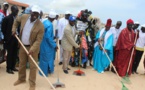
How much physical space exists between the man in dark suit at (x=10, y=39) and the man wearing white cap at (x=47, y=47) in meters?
0.85

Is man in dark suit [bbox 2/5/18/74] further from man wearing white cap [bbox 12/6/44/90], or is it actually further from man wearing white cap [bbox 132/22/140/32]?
man wearing white cap [bbox 132/22/140/32]

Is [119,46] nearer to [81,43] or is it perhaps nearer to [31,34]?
[81,43]

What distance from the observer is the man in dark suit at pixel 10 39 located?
6504mm

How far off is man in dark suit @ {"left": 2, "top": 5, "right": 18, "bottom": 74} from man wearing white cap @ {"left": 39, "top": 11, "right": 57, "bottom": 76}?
0.85 meters

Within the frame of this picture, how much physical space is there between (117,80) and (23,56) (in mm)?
3444

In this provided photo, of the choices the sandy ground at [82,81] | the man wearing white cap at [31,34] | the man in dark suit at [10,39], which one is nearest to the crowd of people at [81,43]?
the man in dark suit at [10,39]

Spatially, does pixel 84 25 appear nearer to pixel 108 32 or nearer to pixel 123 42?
pixel 108 32

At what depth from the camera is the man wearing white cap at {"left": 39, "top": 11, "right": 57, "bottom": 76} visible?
255 inches

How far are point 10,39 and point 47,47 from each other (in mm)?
1125

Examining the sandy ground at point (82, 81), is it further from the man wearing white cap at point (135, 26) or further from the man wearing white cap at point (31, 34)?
the man wearing white cap at point (135, 26)

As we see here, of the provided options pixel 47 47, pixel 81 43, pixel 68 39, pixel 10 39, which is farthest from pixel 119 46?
pixel 10 39

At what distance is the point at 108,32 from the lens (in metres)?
7.98

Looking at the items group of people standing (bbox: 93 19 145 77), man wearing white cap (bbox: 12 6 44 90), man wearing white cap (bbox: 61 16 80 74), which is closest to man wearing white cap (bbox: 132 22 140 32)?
group of people standing (bbox: 93 19 145 77)

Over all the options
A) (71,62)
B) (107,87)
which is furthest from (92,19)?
(107,87)
